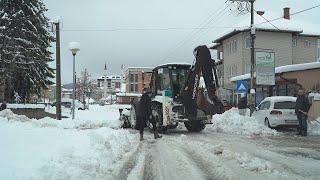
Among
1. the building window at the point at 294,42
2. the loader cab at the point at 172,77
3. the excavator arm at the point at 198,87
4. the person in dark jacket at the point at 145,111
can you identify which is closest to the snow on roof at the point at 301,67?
the excavator arm at the point at 198,87

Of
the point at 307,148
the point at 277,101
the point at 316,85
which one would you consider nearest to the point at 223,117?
the point at 277,101

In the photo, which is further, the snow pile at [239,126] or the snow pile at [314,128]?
the snow pile at [314,128]

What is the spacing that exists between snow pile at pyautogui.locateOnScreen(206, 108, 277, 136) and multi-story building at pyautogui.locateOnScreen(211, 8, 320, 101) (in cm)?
3110

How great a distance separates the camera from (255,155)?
42.0 ft

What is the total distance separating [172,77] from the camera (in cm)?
2197

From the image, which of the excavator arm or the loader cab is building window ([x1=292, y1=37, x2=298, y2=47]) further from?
the excavator arm

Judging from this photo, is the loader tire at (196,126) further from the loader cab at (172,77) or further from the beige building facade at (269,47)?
the beige building facade at (269,47)

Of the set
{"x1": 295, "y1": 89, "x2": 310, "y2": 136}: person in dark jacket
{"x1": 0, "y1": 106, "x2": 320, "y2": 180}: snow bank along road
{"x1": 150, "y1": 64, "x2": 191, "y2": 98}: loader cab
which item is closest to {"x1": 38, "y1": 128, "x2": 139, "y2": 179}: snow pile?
{"x1": 0, "y1": 106, "x2": 320, "y2": 180}: snow bank along road

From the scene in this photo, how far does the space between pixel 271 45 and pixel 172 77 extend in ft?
125

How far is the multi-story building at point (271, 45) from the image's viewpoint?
56594 mm

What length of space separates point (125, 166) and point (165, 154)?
97.8 inches

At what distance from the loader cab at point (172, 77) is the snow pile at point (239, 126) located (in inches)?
114

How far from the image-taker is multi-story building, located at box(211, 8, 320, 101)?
56594 millimetres

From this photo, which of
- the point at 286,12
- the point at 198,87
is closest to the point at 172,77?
the point at 198,87
